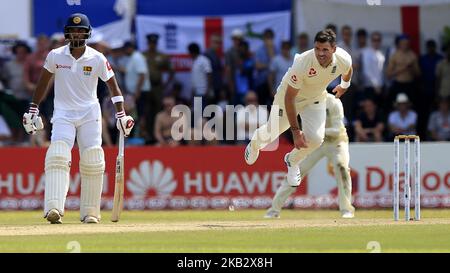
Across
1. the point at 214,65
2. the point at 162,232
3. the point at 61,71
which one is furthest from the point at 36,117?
the point at 214,65

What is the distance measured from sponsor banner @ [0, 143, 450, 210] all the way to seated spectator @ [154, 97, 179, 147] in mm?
770

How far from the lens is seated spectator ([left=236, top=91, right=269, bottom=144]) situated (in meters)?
20.3

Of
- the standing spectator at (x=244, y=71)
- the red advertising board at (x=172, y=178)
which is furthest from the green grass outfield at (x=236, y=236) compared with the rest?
the standing spectator at (x=244, y=71)

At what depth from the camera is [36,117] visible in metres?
14.0

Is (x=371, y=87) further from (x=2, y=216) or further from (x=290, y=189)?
(x=2, y=216)

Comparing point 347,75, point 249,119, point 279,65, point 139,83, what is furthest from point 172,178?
point 347,75

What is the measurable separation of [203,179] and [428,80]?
4586 mm

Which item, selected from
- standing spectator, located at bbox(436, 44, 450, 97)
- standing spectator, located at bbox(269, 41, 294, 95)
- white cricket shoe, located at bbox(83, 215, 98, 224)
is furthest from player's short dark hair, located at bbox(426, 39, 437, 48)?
white cricket shoe, located at bbox(83, 215, 98, 224)

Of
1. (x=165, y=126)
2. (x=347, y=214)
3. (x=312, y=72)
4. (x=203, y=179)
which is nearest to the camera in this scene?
(x=312, y=72)

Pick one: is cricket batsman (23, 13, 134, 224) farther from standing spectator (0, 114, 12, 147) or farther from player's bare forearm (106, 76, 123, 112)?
standing spectator (0, 114, 12, 147)

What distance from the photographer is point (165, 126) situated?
814 inches

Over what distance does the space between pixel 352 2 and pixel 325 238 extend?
1054 centimetres

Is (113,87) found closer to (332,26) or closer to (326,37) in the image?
(326,37)
